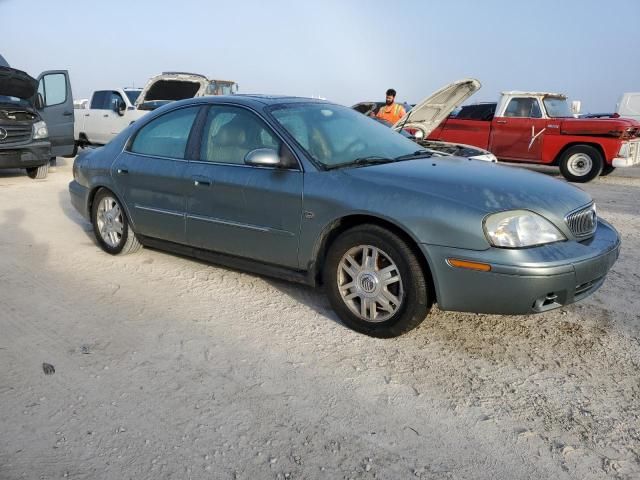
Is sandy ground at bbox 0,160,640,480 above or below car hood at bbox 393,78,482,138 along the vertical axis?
below

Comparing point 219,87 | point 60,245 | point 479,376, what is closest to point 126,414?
point 479,376

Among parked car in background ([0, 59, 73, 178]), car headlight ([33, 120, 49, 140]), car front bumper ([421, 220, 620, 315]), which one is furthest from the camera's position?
car headlight ([33, 120, 49, 140])

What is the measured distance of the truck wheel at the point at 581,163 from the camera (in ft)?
34.6

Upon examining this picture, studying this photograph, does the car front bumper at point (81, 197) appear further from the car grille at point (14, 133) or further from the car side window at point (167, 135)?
the car grille at point (14, 133)

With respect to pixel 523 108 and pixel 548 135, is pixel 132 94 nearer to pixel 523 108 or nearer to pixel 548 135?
pixel 523 108

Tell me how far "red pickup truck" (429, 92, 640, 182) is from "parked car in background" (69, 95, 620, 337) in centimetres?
773

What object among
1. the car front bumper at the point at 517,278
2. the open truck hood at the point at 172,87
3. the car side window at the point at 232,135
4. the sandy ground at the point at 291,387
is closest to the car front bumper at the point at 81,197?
the sandy ground at the point at 291,387

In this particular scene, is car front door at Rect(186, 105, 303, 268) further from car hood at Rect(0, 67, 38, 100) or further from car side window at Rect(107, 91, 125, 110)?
car side window at Rect(107, 91, 125, 110)

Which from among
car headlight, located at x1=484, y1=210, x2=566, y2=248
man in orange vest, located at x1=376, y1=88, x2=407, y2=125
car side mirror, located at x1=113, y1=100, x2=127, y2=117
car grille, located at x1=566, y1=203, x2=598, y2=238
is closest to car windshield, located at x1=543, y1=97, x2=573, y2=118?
man in orange vest, located at x1=376, y1=88, x2=407, y2=125

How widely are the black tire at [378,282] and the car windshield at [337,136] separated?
1.89ft

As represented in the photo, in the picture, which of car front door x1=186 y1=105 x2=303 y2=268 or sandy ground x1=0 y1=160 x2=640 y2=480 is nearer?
sandy ground x1=0 y1=160 x2=640 y2=480

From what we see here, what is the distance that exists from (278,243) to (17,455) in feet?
6.40

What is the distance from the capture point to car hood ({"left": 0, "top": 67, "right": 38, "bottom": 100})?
9602mm

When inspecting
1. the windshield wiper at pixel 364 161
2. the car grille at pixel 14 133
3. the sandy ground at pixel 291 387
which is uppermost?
the windshield wiper at pixel 364 161
